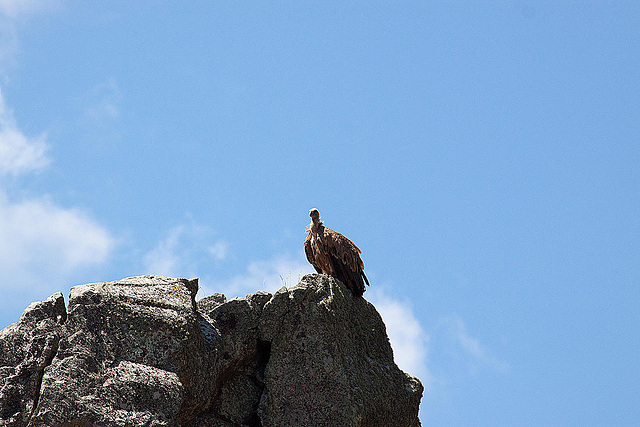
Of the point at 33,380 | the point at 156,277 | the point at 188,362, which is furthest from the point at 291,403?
the point at 33,380

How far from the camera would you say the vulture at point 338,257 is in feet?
43.9

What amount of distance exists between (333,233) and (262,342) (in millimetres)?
2938

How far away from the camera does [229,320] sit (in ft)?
38.1

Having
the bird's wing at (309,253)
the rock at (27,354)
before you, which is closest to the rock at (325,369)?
the bird's wing at (309,253)

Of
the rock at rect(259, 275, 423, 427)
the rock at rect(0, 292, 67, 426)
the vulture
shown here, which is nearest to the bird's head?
the vulture

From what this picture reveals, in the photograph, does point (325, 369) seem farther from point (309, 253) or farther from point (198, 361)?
point (309, 253)

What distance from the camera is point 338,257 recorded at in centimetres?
1353

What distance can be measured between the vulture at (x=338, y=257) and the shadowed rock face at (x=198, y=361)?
0.56 meters

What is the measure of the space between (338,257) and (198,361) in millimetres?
3916

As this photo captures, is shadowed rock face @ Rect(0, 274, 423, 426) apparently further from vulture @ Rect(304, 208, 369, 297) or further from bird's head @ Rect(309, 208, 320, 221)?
bird's head @ Rect(309, 208, 320, 221)

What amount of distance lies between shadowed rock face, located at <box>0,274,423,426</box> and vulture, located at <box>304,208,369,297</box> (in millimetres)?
559

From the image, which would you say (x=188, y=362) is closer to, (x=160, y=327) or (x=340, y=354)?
(x=160, y=327)

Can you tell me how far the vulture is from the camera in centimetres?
1337

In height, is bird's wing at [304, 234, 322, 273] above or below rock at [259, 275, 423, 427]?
above
